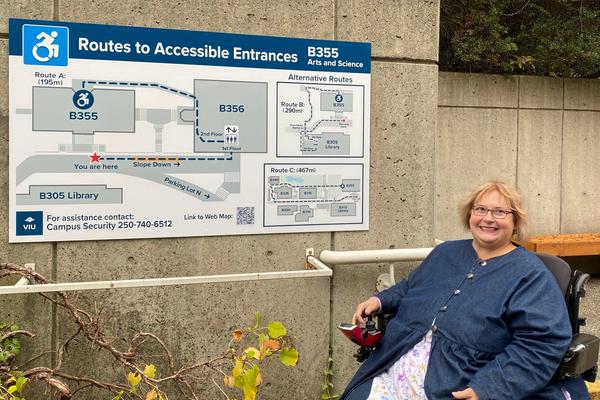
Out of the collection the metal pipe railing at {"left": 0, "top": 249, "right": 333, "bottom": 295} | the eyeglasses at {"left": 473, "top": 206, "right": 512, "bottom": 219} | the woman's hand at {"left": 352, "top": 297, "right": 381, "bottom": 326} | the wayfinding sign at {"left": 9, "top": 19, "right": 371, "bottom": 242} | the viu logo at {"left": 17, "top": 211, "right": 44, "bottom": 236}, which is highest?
the wayfinding sign at {"left": 9, "top": 19, "right": 371, "bottom": 242}

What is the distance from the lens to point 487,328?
241 centimetres

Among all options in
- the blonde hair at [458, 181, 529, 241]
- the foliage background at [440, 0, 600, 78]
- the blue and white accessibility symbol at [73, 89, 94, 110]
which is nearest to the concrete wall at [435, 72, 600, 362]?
the foliage background at [440, 0, 600, 78]

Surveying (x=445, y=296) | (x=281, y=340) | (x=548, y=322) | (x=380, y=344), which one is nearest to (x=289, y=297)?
(x=281, y=340)

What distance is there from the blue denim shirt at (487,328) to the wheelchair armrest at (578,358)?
0.20 ft

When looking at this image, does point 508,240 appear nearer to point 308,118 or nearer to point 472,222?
point 472,222

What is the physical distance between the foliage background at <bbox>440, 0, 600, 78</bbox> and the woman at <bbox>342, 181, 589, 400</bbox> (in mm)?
4412

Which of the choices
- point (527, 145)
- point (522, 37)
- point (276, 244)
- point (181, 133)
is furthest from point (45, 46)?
point (522, 37)

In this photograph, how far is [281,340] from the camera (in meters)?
3.54

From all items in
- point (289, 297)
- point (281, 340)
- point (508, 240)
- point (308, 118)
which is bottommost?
point (281, 340)

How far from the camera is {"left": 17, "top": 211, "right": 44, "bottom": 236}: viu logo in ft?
10.2

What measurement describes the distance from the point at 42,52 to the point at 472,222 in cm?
217

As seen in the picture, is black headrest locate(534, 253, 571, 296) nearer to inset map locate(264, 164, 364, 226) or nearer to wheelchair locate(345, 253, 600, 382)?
wheelchair locate(345, 253, 600, 382)

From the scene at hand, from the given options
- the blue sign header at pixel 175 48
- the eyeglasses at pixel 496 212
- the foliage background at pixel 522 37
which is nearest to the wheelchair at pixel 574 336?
the eyeglasses at pixel 496 212

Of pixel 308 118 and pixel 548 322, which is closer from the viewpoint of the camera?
pixel 548 322
